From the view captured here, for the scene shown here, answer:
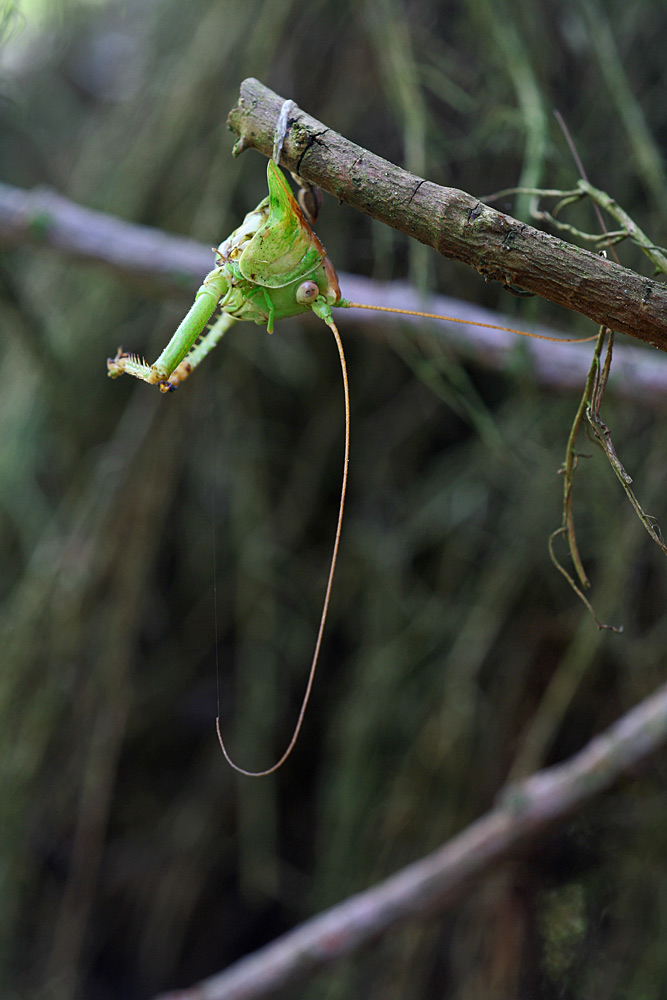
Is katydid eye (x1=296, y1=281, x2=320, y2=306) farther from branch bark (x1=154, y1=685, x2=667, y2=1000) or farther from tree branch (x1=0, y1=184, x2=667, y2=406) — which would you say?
branch bark (x1=154, y1=685, x2=667, y2=1000)

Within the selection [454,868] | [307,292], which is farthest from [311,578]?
[307,292]

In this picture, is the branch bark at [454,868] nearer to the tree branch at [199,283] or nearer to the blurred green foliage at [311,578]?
the blurred green foliage at [311,578]

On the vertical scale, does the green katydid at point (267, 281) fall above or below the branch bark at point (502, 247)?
below

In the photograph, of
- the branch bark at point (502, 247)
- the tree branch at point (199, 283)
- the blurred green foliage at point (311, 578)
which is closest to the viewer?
the branch bark at point (502, 247)

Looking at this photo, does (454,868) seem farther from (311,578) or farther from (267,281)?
(267,281)

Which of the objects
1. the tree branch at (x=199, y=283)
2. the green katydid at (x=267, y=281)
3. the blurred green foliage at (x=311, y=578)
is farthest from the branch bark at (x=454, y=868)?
the green katydid at (x=267, y=281)

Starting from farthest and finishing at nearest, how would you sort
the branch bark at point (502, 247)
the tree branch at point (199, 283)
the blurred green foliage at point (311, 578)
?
the blurred green foliage at point (311, 578) → the tree branch at point (199, 283) → the branch bark at point (502, 247)

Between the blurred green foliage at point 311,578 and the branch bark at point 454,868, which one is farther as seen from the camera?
the blurred green foliage at point 311,578
